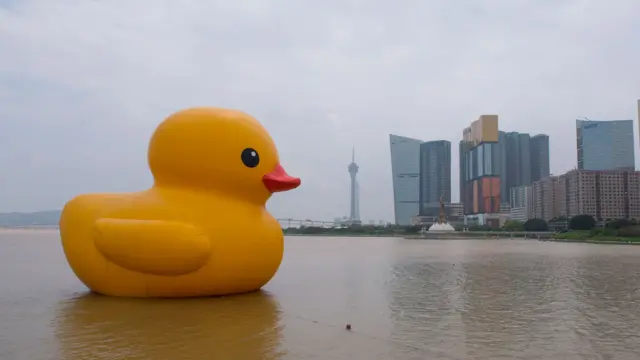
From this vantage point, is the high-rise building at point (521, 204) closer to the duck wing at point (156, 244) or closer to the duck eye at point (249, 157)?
the duck eye at point (249, 157)

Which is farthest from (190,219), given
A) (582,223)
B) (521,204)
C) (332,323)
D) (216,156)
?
(521,204)

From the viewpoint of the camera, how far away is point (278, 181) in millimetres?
8938

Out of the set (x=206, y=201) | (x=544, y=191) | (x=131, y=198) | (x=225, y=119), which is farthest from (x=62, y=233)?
(x=544, y=191)

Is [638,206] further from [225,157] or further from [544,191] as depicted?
[225,157]

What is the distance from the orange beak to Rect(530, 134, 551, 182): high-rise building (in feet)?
418

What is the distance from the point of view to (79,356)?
18.6ft

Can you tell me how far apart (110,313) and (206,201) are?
7.06 feet

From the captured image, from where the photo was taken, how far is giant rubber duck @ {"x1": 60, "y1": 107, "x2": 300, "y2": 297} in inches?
319

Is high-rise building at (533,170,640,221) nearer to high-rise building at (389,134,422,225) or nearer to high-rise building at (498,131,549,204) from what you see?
high-rise building at (498,131,549,204)

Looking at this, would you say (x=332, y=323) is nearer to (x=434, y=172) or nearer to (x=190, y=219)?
(x=190, y=219)

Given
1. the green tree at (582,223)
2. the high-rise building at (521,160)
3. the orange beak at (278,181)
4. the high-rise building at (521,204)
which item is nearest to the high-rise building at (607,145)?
the high-rise building at (521,204)

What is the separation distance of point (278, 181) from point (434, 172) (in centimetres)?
12720

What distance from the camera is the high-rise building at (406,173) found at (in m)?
134

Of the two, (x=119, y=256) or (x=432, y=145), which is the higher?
(x=432, y=145)
